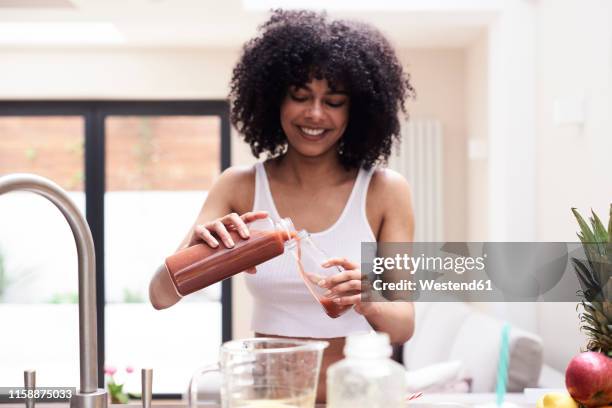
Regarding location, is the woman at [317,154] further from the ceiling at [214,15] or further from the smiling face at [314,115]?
the ceiling at [214,15]

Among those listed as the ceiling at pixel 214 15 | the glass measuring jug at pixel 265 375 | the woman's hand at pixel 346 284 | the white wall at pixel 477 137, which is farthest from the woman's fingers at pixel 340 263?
the white wall at pixel 477 137

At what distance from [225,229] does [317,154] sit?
55cm

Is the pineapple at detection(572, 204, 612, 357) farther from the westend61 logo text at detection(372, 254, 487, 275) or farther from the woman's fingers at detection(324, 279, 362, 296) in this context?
the woman's fingers at detection(324, 279, 362, 296)

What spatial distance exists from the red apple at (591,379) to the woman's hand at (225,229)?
49cm

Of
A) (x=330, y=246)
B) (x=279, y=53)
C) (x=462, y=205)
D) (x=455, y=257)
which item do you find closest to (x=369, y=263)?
(x=455, y=257)

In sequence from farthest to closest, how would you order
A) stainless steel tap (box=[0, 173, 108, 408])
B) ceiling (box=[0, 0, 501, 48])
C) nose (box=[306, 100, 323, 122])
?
ceiling (box=[0, 0, 501, 48]) < nose (box=[306, 100, 323, 122]) < stainless steel tap (box=[0, 173, 108, 408])

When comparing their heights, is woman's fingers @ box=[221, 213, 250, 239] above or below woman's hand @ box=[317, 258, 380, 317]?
above

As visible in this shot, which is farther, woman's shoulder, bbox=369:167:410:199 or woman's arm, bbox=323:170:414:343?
woman's shoulder, bbox=369:167:410:199

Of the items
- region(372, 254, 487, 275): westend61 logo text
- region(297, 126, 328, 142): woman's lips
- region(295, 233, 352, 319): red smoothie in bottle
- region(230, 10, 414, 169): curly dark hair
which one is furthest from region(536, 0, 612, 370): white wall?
region(295, 233, 352, 319): red smoothie in bottle

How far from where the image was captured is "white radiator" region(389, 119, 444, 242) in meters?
5.92

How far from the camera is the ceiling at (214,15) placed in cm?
458

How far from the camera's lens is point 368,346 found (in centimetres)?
86

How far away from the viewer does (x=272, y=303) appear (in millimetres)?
1829

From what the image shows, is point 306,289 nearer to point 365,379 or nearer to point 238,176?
point 238,176
